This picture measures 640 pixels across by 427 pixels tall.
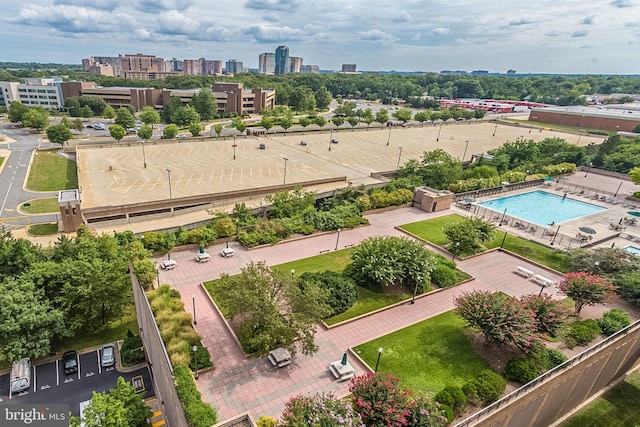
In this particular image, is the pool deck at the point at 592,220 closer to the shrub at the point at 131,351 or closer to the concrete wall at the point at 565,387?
the concrete wall at the point at 565,387

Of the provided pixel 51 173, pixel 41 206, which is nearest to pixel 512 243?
pixel 41 206

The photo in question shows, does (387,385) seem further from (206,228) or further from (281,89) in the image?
(281,89)

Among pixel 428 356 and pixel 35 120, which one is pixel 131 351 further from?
pixel 35 120

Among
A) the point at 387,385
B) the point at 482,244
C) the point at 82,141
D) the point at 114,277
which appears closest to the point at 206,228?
the point at 114,277

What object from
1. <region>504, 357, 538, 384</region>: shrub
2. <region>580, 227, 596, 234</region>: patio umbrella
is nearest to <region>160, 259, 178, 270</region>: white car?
<region>504, 357, 538, 384</region>: shrub

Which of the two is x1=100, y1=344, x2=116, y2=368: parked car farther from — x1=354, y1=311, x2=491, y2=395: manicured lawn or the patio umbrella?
the patio umbrella
